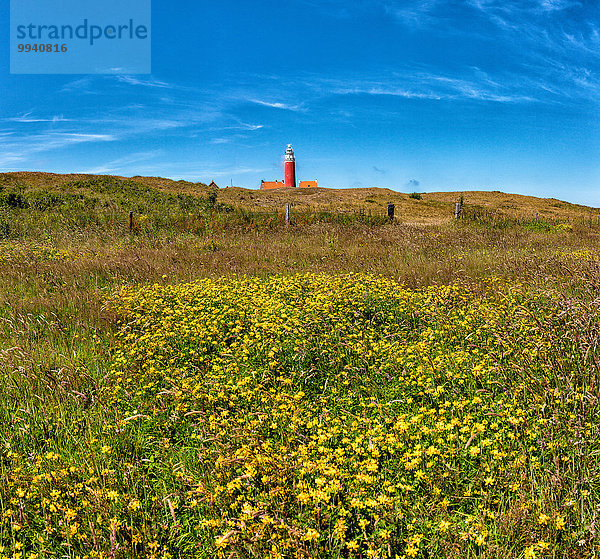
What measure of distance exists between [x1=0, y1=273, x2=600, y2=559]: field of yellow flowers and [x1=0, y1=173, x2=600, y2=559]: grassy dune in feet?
0.06

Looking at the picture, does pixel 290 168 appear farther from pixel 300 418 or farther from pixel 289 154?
pixel 300 418

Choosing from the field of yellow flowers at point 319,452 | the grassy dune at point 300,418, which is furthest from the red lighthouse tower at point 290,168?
the field of yellow flowers at point 319,452

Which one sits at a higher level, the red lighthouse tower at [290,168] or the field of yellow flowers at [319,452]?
the red lighthouse tower at [290,168]

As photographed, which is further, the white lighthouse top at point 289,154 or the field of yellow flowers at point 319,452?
the white lighthouse top at point 289,154

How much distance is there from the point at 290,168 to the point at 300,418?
298 feet

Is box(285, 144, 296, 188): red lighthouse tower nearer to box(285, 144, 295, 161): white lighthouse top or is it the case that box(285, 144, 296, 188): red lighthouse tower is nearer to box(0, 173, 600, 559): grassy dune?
box(285, 144, 295, 161): white lighthouse top

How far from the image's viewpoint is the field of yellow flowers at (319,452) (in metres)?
2.15

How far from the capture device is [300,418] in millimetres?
2994

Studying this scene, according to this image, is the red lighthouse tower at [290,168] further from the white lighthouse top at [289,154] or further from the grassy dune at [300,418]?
the grassy dune at [300,418]

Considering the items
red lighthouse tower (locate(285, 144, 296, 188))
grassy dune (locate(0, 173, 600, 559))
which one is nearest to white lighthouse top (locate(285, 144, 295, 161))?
red lighthouse tower (locate(285, 144, 296, 188))

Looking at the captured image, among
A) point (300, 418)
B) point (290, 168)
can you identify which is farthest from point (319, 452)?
point (290, 168)

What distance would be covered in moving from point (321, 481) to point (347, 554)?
438 millimetres

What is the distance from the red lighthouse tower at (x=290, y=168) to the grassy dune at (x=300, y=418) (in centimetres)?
8506

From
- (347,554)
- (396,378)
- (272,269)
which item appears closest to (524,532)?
(347,554)
